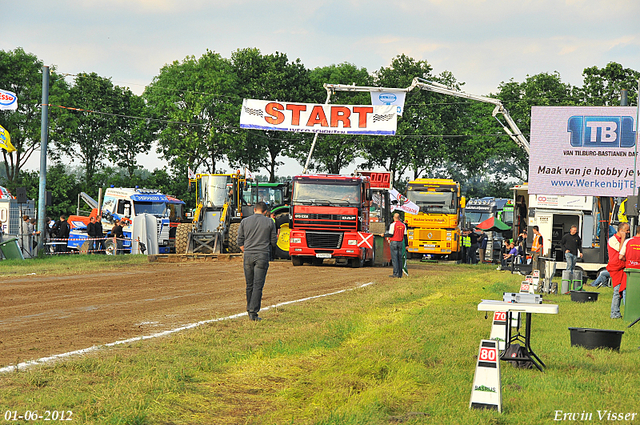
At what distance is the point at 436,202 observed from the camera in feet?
121

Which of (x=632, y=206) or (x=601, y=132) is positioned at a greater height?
(x=601, y=132)

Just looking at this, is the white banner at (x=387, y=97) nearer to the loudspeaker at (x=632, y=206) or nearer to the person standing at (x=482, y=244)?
the person standing at (x=482, y=244)

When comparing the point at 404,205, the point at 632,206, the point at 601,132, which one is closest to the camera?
the point at 632,206

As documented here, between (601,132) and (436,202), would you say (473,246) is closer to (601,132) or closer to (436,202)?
(436,202)

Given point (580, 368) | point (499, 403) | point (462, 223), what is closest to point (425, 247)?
point (462, 223)

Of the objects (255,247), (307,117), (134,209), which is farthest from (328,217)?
(134,209)

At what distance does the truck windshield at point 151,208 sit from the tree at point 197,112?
498 inches

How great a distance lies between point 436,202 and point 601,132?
18.2 m

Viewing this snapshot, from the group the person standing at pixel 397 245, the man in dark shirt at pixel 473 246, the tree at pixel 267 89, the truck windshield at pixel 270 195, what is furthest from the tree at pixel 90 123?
the person standing at pixel 397 245

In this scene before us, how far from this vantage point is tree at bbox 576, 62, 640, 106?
173ft

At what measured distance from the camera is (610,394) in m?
7.06

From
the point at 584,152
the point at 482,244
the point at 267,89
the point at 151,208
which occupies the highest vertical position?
the point at 267,89

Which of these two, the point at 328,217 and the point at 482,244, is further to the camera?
the point at 482,244

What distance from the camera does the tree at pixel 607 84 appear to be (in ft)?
173
